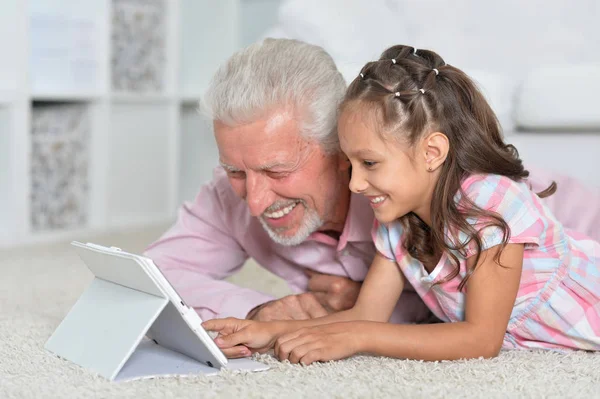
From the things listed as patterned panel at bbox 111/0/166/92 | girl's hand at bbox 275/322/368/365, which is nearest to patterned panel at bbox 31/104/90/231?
patterned panel at bbox 111/0/166/92

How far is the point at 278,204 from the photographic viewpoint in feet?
4.67

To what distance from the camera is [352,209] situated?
1.50 meters

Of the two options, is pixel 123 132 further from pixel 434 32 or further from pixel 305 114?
pixel 305 114

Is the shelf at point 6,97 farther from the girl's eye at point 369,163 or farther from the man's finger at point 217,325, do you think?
the girl's eye at point 369,163

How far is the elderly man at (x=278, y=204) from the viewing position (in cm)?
138

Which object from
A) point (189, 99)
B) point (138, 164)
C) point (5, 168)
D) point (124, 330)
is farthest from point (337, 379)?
point (189, 99)

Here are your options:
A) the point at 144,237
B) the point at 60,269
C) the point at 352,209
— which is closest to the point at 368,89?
the point at 352,209

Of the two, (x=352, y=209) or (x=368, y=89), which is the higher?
(x=368, y=89)

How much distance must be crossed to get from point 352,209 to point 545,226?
0.35 m

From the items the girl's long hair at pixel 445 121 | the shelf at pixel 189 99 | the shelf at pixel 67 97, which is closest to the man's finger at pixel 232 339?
the girl's long hair at pixel 445 121

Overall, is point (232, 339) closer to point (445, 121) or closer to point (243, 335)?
point (243, 335)

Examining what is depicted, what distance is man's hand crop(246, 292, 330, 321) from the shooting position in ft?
4.91

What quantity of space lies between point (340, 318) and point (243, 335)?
0.17m

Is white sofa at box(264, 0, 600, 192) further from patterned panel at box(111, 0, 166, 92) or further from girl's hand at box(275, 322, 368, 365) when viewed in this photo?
girl's hand at box(275, 322, 368, 365)
